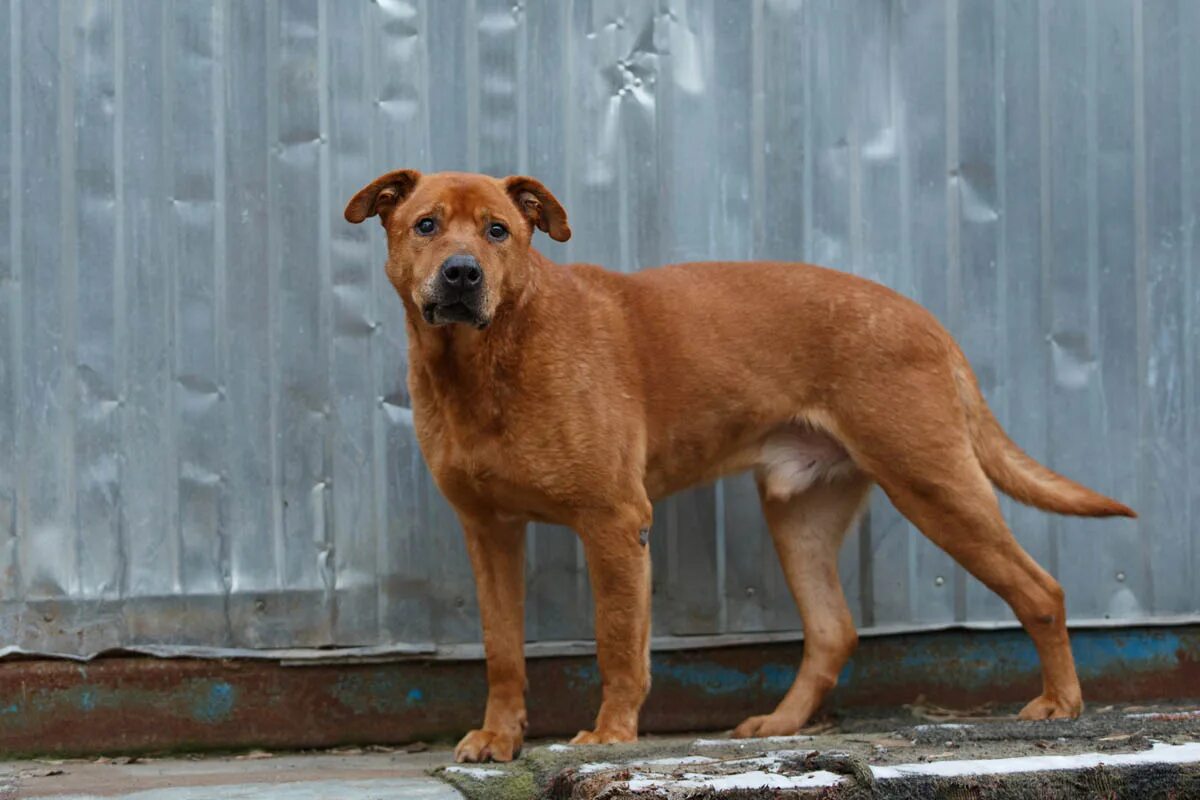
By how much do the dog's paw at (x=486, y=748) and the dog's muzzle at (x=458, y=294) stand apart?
4.32 ft

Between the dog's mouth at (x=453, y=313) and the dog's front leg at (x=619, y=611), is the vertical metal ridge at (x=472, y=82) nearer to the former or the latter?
the dog's mouth at (x=453, y=313)

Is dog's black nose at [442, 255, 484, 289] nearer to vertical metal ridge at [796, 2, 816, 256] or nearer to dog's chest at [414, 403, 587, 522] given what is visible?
dog's chest at [414, 403, 587, 522]

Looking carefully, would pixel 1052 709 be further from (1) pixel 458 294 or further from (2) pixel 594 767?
(1) pixel 458 294

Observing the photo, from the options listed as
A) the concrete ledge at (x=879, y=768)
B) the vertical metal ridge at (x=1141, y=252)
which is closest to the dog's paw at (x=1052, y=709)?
the concrete ledge at (x=879, y=768)

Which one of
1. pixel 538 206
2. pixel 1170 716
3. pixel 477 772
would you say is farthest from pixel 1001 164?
pixel 477 772

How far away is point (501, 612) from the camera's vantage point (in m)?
4.93

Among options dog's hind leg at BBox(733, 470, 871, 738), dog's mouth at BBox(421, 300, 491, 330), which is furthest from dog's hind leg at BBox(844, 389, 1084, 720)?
dog's mouth at BBox(421, 300, 491, 330)

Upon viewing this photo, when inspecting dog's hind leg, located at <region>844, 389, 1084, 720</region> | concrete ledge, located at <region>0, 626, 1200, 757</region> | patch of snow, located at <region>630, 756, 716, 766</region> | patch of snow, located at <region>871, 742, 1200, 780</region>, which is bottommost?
patch of snow, located at <region>871, 742, 1200, 780</region>

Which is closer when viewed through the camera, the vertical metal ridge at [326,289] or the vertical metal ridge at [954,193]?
the vertical metal ridge at [326,289]

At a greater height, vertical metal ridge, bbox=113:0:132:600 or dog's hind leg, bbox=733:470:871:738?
vertical metal ridge, bbox=113:0:132:600

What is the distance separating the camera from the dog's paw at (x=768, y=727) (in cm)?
529

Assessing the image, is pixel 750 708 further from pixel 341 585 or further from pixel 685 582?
pixel 341 585

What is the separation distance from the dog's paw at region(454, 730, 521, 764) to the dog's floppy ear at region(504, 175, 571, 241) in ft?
5.36

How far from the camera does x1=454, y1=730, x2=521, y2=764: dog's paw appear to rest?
4574mm
